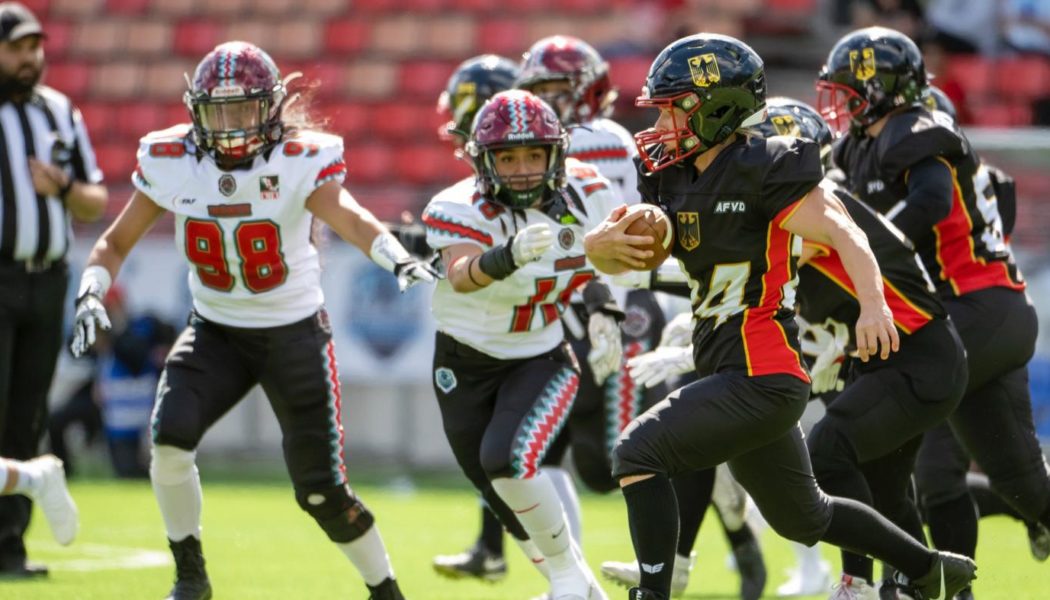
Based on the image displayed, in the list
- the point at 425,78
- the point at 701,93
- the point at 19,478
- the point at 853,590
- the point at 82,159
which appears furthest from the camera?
the point at 425,78

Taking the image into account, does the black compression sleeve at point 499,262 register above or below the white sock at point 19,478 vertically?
Result: above

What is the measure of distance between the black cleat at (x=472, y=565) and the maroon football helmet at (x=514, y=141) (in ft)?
5.37

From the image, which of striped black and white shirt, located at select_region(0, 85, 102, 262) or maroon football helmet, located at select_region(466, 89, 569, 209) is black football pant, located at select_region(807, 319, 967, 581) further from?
striped black and white shirt, located at select_region(0, 85, 102, 262)

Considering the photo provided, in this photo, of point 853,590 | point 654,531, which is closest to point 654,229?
point 654,531

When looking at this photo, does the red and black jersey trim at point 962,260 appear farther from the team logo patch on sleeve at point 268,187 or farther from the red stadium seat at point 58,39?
the red stadium seat at point 58,39

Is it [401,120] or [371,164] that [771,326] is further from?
[401,120]

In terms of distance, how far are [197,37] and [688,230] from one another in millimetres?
10151

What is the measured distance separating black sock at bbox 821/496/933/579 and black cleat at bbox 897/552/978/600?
0.03 m

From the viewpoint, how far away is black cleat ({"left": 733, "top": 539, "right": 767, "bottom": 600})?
5832mm

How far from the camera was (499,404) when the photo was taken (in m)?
5.04

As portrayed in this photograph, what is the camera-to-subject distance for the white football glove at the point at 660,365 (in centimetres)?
495

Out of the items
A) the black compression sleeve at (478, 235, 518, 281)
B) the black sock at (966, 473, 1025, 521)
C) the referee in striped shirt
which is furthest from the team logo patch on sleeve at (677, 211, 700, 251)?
the referee in striped shirt

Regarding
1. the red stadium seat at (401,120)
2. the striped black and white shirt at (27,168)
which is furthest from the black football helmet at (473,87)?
the red stadium seat at (401,120)

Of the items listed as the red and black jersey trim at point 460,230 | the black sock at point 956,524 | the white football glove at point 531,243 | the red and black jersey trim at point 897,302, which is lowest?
the black sock at point 956,524
